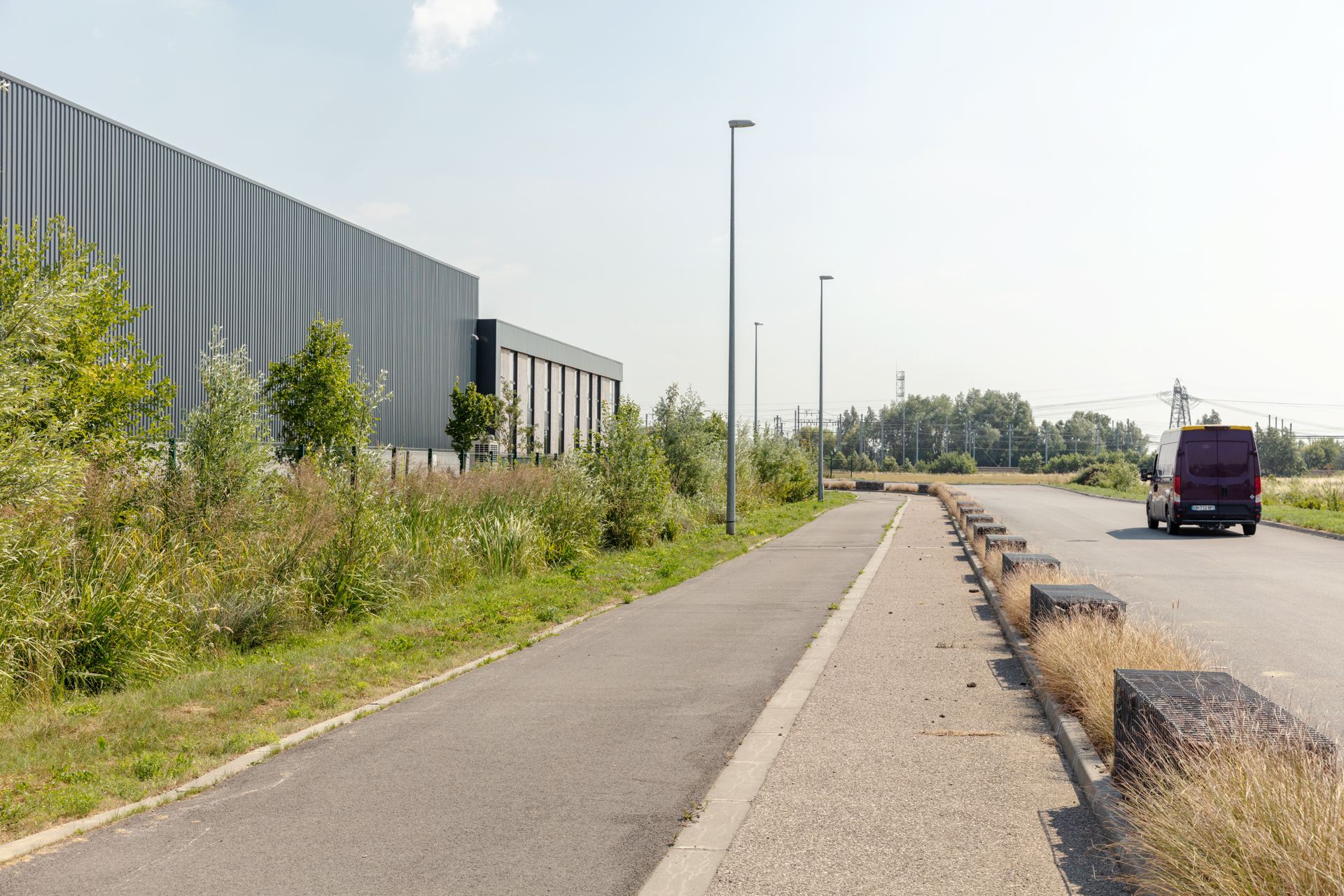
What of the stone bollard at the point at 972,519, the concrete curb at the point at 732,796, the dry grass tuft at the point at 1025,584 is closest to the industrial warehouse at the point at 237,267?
the stone bollard at the point at 972,519

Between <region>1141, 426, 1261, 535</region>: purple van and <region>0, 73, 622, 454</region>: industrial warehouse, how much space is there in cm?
1409

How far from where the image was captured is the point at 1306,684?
24.5 feet

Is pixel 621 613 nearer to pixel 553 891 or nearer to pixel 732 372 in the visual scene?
pixel 553 891

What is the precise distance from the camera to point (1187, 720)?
14.3ft

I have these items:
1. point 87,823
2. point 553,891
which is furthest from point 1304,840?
point 87,823

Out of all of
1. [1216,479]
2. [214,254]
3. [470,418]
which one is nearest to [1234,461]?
[1216,479]

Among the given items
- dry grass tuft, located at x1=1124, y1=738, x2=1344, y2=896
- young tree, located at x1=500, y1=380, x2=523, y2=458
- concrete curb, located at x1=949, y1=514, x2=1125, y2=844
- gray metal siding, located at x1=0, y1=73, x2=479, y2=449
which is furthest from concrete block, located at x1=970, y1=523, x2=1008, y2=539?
young tree, located at x1=500, y1=380, x2=523, y2=458

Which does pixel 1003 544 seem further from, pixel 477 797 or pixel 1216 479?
pixel 477 797

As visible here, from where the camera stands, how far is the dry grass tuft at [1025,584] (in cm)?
967

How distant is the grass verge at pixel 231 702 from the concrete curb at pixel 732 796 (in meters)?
→ 2.84

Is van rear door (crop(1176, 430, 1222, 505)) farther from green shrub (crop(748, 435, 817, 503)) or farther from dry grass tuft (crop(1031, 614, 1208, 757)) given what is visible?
green shrub (crop(748, 435, 817, 503))

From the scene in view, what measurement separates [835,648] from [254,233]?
107ft

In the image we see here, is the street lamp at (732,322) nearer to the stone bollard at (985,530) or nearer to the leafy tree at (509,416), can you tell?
the stone bollard at (985,530)

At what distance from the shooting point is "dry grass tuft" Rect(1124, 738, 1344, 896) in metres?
3.15
